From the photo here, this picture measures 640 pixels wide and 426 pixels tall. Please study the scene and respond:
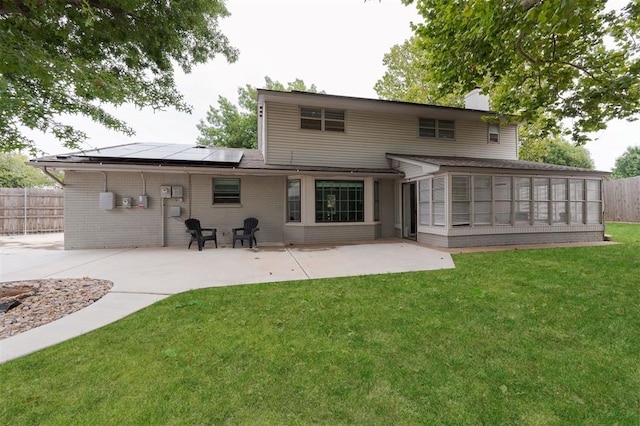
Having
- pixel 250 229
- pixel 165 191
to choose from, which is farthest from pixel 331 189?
pixel 165 191

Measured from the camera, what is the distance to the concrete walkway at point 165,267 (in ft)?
11.2

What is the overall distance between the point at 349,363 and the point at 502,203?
9.53 meters

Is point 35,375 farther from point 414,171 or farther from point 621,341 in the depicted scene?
point 414,171

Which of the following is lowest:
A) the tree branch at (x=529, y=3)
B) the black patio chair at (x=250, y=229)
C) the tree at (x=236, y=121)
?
the black patio chair at (x=250, y=229)

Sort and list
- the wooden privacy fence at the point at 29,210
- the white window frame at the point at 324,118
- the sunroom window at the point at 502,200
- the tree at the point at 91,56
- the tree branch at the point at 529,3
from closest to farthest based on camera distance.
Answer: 1. the tree at the point at 91,56
2. the tree branch at the point at 529,3
3. the sunroom window at the point at 502,200
4. the white window frame at the point at 324,118
5. the wooden privacy fence at the point at 29,210

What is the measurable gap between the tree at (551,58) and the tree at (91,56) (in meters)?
5.31

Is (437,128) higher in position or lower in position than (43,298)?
higher

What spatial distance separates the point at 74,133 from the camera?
3.81m

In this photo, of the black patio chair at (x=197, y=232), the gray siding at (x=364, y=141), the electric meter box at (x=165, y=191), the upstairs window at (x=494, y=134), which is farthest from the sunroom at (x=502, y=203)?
the electric meter box at (x=165, y=191)

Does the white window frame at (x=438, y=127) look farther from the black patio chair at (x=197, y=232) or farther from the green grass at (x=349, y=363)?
the black patio chair at (x=197, y=232)

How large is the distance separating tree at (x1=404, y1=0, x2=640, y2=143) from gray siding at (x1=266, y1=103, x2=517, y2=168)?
3.30 meters

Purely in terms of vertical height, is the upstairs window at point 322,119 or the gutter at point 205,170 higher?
the upstairs window at point 322,119

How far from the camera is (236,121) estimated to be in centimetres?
2448

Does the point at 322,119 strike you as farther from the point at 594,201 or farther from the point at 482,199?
the point at 594,201
